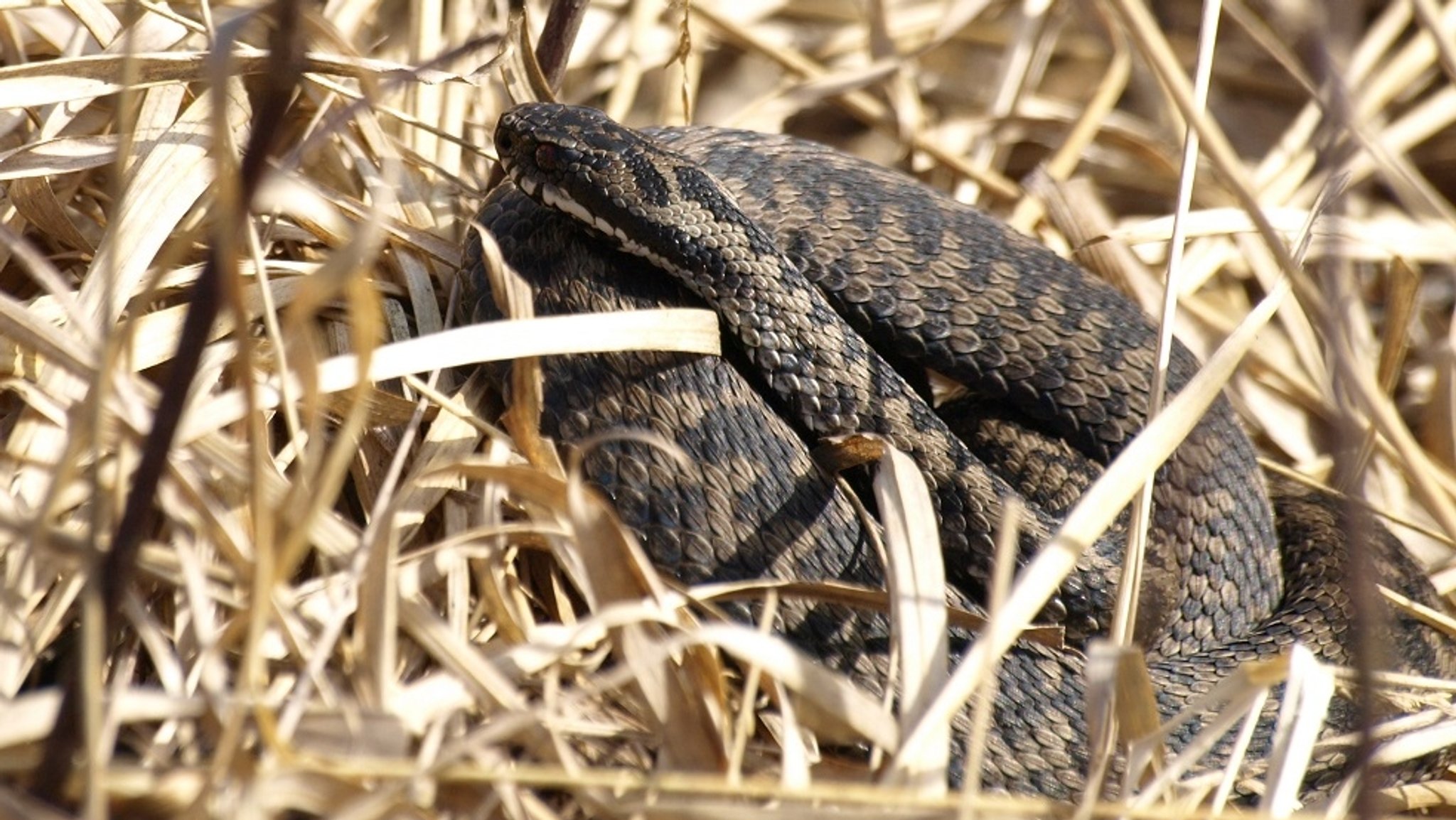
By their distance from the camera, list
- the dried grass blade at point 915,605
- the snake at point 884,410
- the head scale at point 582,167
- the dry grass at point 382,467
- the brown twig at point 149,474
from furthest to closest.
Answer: the head scale at point 582,167
the snake at point 884,410
the dried grass blade at point 915,605
the dry grass at point 382,467
the brown twig at point 149,474

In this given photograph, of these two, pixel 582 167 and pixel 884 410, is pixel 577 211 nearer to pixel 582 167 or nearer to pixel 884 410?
pixel 582 167

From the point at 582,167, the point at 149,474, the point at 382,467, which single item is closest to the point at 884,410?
the point at 582,167

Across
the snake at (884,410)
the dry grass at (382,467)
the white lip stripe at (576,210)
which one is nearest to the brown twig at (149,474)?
the dry grass at (382,467)

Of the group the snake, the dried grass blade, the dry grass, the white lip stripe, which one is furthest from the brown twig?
the white lip stripe

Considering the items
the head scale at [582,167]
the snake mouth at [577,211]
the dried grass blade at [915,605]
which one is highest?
the head scale at [582,167]

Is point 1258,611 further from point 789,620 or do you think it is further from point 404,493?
point 404,493

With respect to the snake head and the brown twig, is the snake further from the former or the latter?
the brown twig

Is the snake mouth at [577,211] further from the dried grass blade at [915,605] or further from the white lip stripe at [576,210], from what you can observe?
the dried grass blade at [915,605]
